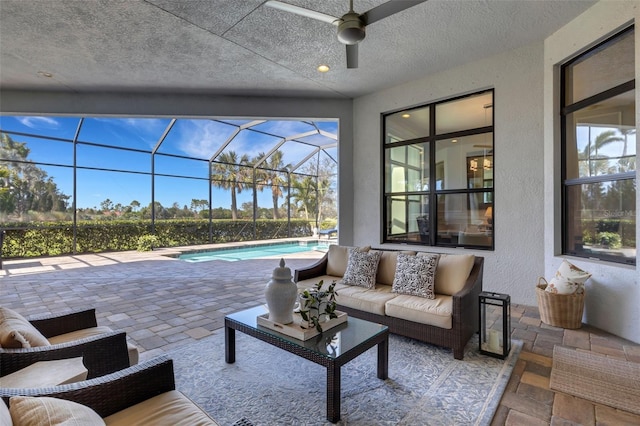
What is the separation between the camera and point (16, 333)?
5.69ft

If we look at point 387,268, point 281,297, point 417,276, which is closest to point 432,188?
point 387,268

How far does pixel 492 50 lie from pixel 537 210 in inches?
90.5

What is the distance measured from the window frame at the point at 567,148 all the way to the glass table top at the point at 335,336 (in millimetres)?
3032

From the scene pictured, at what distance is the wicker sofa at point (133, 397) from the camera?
4.40ft

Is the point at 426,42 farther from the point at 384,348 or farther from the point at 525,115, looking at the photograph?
the point at 384,348

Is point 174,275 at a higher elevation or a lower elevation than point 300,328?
lower

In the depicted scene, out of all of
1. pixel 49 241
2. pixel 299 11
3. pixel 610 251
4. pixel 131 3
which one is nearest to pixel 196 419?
pixel 299 11

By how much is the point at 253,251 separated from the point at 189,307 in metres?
7.48

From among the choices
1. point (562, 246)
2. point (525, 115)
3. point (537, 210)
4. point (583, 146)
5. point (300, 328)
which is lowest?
point (300, 328)

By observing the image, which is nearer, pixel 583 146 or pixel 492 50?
pixel 583 146

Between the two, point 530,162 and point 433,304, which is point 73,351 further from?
point 530,162

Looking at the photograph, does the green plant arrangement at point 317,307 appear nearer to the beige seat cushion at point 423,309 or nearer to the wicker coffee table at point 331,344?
the wicker coffee table at point 331,344

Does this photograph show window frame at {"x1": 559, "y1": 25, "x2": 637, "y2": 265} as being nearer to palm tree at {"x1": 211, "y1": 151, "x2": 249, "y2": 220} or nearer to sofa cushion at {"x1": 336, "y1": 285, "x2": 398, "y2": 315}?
sofa cushion at {"x1": 336, "y1": 285, "x2": 398, "y2": 315}

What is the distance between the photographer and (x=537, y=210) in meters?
4.35
